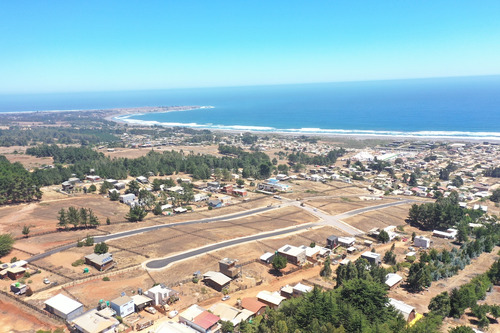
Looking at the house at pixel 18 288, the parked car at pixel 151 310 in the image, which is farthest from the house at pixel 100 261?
the parked car at pixel 151 310

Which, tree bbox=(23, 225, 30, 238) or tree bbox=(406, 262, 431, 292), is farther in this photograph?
tree bbox=(23, 225, 30, 238)

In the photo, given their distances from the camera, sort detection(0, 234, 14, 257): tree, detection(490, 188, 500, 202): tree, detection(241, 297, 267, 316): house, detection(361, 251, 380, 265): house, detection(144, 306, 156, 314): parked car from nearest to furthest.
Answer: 1. detection(241, 297, 267, 316): house
2. detection(144, 306, 156, 314): parked car
3. detection(0, 234, 14, 257): tree
4. detection(361, 251, 380, 265): house
5. detection(490, 188, 500, 202): tree

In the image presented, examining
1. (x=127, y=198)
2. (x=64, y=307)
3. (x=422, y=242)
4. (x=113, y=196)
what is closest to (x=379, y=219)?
(x=422, y=242)

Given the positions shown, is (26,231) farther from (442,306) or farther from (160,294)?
(442,306)

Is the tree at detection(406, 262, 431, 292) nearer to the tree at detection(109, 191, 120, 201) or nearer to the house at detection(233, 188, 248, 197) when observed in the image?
the house at detection(233, 188, 248, 197)

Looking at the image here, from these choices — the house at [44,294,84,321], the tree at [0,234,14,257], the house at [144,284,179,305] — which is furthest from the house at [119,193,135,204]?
the house at [144,284,179,305]

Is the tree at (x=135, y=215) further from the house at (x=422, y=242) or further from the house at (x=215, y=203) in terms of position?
the house at (x=422, y=242)

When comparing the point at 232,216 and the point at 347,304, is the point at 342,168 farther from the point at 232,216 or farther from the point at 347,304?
the point at 347,304
